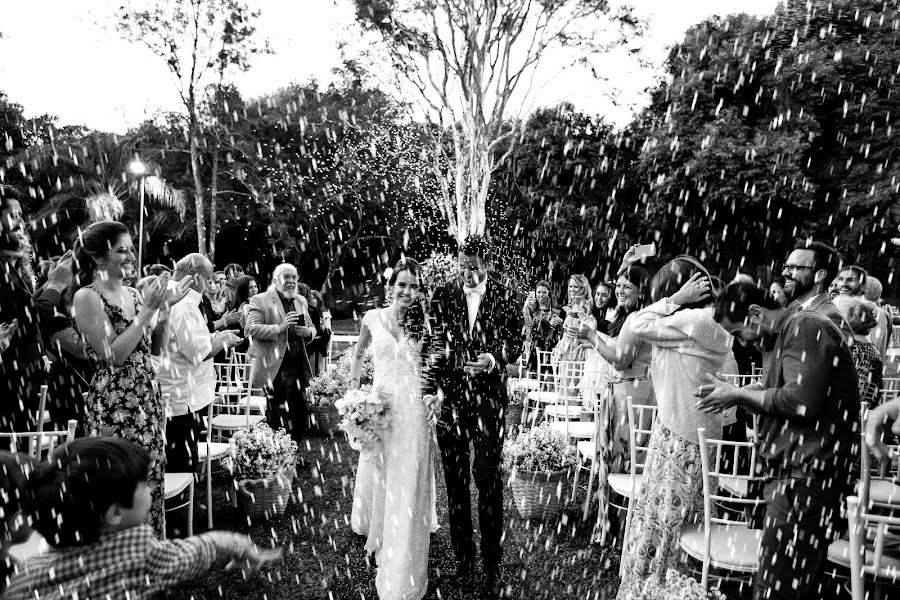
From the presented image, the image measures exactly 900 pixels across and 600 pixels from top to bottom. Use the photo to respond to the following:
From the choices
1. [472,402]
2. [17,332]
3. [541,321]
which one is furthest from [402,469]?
[541,321]

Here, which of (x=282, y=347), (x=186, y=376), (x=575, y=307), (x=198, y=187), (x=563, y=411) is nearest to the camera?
(x=186, y=376)

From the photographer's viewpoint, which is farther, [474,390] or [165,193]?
[165,193]

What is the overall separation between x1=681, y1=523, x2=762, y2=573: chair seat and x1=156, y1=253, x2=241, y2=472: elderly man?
3.32 m

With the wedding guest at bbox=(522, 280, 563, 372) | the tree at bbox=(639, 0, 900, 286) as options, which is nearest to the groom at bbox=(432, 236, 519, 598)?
the wedding guest at bbox=(522, 280, 563, 372)

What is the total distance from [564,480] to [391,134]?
18893 millimetres

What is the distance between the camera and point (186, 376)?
16.0ft

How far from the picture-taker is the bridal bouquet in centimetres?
396

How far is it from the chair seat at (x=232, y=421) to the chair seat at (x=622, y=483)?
312 centimetres

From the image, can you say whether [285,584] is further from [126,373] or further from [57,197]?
[57,197]

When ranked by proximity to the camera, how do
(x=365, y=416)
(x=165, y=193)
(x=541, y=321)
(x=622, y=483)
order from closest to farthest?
(x=365, y=416), (x=622, y=483), (x=541, y=321), (x=165, y=193)

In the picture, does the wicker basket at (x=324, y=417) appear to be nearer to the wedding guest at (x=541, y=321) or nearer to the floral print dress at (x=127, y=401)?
the wedding guest at (x=541, y=321)

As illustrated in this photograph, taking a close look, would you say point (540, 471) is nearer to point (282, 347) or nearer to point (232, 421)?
point (232, 421)

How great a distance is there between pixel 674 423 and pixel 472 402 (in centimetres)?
116

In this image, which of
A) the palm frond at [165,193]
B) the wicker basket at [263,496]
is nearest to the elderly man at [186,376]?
the wicker basket at [263,496]
